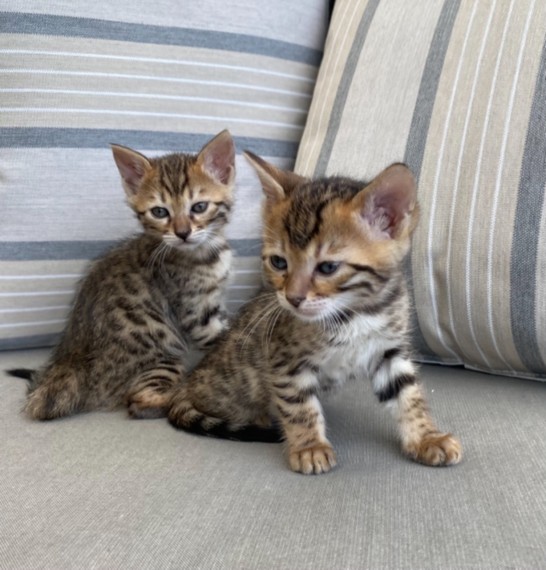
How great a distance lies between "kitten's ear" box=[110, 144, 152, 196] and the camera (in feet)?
4.81

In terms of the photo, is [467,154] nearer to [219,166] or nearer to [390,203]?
[390,203]

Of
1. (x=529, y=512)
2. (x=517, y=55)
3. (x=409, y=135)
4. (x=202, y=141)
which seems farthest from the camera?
(x=202, y=141)

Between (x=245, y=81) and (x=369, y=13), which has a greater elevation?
(x=369, y=13)

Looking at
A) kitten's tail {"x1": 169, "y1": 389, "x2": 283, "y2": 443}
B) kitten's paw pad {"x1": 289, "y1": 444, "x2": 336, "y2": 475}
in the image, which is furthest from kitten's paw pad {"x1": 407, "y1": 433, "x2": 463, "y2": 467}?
kitten's tail {"x1": 169, "y1": 389, "x2": 283, "y2": 443}

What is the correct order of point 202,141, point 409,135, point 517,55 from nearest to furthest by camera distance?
point 517,55
point 409,135
point 202,141

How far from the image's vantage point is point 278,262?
3.65 ft

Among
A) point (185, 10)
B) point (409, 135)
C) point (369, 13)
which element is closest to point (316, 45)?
point (369, 13)

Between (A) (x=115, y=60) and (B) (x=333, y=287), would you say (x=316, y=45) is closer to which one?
(A) (x=115, y=60)

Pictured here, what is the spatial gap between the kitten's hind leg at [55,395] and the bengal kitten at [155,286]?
0.01 meters

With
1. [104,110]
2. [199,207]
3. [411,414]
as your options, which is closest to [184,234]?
[199,207]

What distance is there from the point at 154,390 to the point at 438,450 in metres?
0.60

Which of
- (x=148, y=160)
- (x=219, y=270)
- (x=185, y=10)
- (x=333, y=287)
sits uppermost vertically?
(x=185, y=10)

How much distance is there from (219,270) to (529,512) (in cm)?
94

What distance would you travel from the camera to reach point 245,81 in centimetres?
159
